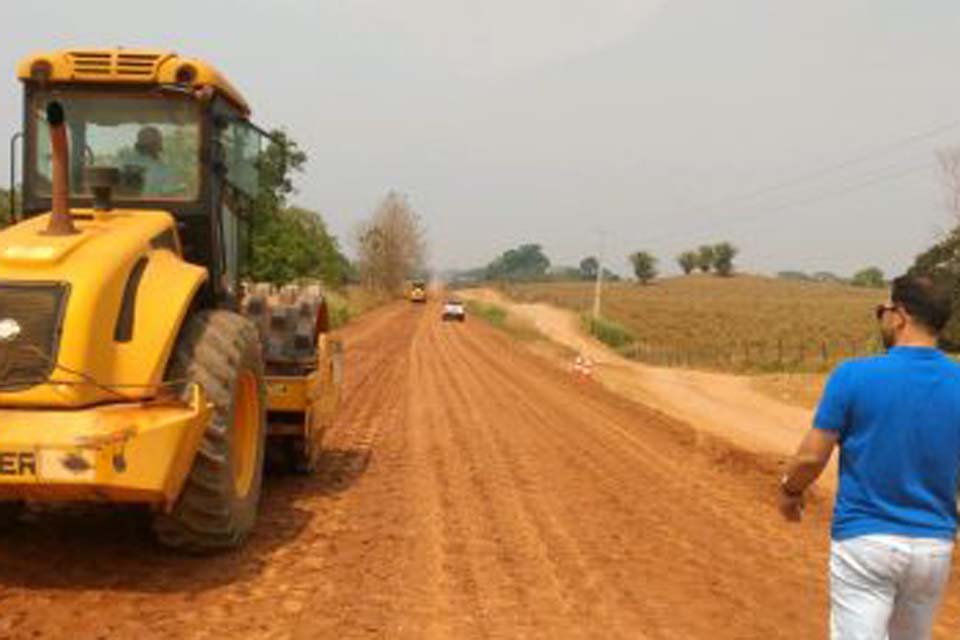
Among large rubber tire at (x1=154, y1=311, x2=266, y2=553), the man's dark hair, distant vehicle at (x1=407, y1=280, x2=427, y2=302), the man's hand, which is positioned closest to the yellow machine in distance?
large rubber tire at (x1=154, y1=311, x2=266, y2=553)

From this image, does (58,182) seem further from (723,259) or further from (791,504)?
(723,259)

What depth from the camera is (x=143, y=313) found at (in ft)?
22.9

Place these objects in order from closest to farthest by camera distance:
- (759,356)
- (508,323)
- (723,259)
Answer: (759,356), (508,323), (723,259)

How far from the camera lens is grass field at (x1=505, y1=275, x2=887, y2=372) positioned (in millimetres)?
45375

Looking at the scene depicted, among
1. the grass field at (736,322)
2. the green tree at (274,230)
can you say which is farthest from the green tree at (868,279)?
the green tree at (274,230)

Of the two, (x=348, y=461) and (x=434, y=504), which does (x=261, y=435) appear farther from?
(x=348, y=461)

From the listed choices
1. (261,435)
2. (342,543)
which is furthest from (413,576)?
(261,435)

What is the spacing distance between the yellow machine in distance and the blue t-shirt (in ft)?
12.0

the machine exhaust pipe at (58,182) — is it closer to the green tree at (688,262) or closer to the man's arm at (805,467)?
the man's arm at (805,467)

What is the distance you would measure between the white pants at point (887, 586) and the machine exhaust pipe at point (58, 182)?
4917mm

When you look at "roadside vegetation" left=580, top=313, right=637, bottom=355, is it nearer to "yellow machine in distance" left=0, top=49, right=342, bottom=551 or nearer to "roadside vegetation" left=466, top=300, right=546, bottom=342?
"roadside vegetation" left=466, top=300, right=546, bottom=342

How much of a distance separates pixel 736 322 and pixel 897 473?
256 feet

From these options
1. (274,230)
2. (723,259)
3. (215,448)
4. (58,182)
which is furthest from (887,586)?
(723,259)

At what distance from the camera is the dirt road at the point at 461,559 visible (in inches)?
260
